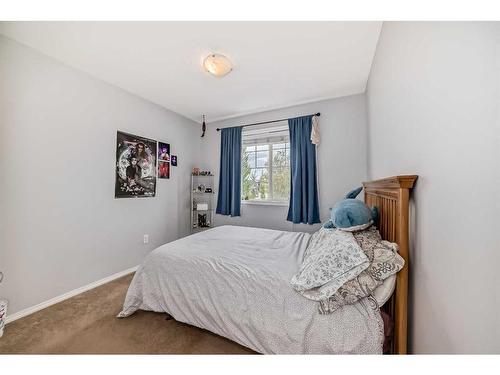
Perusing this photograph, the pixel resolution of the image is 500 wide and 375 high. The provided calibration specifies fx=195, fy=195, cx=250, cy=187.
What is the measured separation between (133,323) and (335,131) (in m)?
3.17

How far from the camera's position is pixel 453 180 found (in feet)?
2.17

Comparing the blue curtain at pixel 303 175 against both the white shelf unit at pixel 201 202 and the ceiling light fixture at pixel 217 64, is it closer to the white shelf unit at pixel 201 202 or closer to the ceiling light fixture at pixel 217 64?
the ceiling light fixture at pixel 217 64

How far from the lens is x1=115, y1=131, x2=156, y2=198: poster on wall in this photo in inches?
100

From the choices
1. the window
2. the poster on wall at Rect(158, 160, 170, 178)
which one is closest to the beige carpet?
the poster on wall at Rect(158, 160, 170, 178)

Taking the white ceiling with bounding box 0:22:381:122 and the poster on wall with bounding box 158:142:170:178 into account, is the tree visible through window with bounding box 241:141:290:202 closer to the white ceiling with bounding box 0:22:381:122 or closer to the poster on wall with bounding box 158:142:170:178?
the white ceiling with bounding box 0:22:381:122

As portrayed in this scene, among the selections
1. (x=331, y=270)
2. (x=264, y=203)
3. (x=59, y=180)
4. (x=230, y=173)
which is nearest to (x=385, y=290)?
(x=331, y=270)

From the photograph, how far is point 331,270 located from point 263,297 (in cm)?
46

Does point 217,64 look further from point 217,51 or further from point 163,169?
point 163,169

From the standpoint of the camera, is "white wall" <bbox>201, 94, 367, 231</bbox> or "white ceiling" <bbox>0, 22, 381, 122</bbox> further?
"white wall" <bbox>201, 94, 367, 231</bbox>

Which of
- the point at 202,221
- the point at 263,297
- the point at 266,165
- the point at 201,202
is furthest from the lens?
the point at 201,202

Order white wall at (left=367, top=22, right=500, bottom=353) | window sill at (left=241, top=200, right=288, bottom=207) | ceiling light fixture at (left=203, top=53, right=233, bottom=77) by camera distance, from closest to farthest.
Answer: white wall at (left=367, top=22, right=500, bottom=353)
ceiling light fixture at (left=203, top=53, right=233, bottom=77)
window sill at (left=241, top=200, right=288, bottom=207)

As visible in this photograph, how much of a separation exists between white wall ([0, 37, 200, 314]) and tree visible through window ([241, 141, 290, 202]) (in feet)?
5.43
